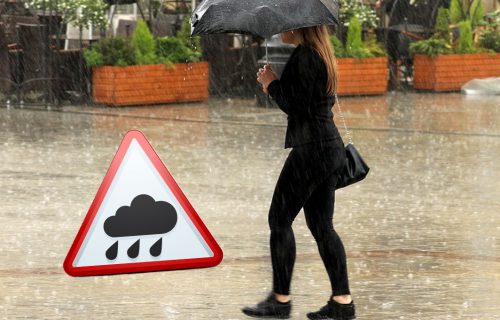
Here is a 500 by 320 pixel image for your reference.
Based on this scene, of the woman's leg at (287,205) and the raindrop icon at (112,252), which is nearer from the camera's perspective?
the raindrop icon at (112,252)

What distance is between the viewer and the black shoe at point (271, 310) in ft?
21.7

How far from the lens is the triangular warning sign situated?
20.9 ft

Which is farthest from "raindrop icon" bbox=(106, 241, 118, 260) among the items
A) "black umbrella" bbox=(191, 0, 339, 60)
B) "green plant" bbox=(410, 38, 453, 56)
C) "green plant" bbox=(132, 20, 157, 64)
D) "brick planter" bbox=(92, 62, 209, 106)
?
"green plant" bbox=(410, 38, 453, 56)

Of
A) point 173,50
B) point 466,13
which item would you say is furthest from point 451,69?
point 173,50

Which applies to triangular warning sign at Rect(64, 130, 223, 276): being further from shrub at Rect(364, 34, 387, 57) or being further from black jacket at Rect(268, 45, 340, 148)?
shrub at Rect(364, 34, 387, 57)

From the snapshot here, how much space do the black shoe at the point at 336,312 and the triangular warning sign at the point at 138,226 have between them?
0.56 meters

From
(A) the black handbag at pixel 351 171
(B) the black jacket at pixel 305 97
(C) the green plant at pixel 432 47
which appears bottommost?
(C) the green plant at pixel 432 47

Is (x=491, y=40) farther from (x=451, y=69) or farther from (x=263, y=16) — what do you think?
(x=263, y=16)

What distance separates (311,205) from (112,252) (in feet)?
3.20

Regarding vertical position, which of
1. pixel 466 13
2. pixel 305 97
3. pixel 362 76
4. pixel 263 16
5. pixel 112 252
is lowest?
pixel 362 76

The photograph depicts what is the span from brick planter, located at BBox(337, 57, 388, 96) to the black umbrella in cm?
1471

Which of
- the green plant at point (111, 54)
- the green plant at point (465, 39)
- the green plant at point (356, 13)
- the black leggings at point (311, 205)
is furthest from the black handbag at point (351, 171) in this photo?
the green plant at point (465, 39)

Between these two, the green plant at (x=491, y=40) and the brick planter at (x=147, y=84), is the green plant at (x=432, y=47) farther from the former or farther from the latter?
the brick planter at (x=147, y=84)

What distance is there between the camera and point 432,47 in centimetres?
2262
